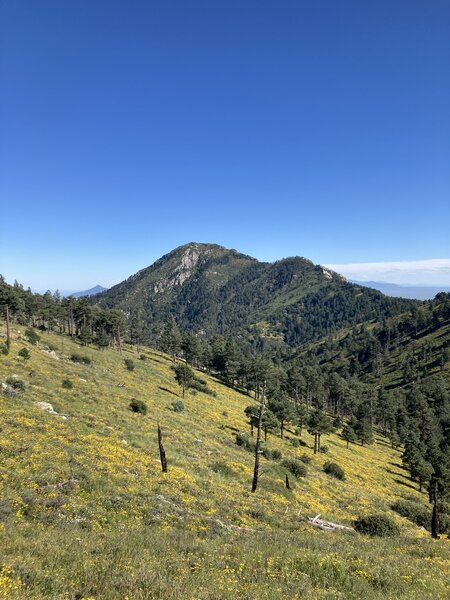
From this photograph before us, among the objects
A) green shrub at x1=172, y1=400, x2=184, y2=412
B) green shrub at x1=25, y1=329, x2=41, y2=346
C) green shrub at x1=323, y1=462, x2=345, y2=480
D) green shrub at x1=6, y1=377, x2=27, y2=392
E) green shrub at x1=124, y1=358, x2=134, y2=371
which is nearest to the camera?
green shrub at x1=6, y1=377, x2=27, y2=392

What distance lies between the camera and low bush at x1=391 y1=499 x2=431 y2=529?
117 ft

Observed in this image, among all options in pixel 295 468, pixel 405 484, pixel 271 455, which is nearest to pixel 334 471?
pixel 271 455

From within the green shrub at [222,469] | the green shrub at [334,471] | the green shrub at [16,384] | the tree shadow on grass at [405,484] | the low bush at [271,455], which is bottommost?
the tree shadow on grass at [405,484]

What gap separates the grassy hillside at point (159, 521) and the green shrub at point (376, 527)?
36.5 inches

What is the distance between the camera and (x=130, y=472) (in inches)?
901

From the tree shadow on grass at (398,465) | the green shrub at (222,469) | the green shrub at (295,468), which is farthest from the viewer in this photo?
the tree shadow on grass at (398,465)

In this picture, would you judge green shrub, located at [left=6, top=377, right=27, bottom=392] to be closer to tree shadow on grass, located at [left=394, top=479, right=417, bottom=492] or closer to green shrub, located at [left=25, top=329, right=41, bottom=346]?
green shrub, located at [left=25, top=329, right=41, bottom=346]

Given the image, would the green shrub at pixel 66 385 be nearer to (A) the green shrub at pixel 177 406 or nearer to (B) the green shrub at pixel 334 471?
(A) the green shrub at pixel 177 406

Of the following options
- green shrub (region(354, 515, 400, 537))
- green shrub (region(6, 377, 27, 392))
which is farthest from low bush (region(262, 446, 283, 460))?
green shrub (region(6, 377, 27, 392))

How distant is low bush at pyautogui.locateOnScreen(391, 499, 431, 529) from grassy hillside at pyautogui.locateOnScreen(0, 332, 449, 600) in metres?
1.50

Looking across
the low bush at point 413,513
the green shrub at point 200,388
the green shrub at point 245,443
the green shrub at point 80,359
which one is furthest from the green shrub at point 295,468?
the green shrub at point 80,359

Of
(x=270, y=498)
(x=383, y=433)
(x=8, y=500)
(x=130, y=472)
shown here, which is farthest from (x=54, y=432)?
(x=383, y=433)

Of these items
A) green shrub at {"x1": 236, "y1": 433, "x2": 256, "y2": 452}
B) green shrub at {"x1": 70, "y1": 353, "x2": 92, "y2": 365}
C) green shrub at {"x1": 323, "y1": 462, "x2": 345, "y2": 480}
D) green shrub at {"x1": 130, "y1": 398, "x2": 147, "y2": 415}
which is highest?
green shrub at {"x1": 70, "y1": 353, "x2": 92, "y2": 365}

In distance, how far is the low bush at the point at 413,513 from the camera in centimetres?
3562
